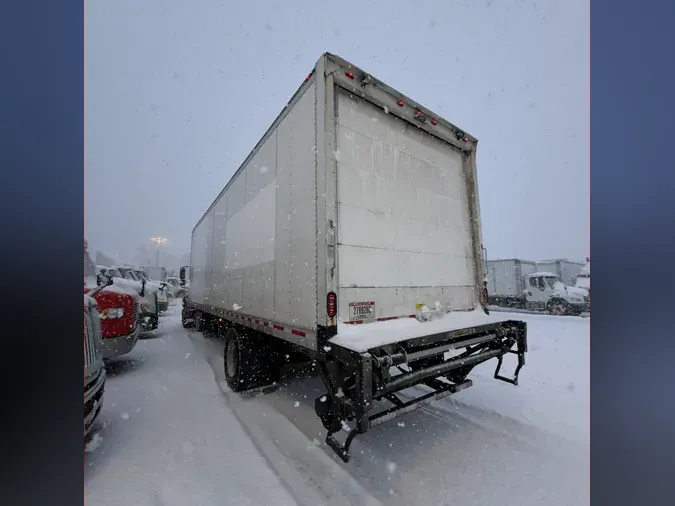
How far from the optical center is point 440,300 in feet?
13.3

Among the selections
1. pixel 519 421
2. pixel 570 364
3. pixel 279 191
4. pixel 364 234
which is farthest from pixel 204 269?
pixel 570 364

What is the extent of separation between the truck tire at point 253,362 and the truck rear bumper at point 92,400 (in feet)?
6.04

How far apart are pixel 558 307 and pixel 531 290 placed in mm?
1782

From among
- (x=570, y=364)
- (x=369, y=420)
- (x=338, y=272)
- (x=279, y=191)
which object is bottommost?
A: (x=570, y=364)

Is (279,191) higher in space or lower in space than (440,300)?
higher

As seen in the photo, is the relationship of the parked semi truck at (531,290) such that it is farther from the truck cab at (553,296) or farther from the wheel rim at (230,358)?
the wheel rim at (230,358)

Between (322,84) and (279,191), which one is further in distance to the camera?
(279,191)

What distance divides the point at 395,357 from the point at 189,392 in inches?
152

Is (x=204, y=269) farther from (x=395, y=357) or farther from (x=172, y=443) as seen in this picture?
(x=395, y=357)

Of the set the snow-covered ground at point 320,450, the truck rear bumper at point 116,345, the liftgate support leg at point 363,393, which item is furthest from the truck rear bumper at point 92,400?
the truck rear bumper at point 116,345

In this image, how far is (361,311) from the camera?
3.07 m

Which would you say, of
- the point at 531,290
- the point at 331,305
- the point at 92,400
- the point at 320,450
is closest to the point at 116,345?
the point at 92,400

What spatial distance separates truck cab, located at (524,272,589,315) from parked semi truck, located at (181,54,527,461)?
49.1 ft

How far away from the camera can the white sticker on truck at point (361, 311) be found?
2.99 metres
